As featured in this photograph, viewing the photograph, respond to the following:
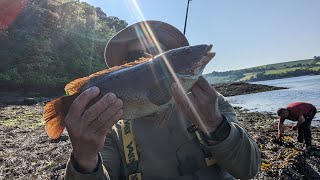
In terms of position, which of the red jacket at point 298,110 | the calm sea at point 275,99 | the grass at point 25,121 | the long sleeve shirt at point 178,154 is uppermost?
the long sleeve shirt at point 178,154

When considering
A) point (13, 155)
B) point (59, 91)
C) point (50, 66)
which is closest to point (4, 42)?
point (50, 66)

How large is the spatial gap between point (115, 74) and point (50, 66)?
44674 millimetres

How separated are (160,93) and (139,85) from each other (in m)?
0.21

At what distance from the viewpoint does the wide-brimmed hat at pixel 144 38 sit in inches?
172

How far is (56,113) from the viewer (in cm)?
308

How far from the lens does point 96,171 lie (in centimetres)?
334

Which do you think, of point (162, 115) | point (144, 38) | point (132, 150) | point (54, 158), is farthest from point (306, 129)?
point (162, 115)

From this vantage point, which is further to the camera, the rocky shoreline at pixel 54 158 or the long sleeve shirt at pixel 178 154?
the rocky shoreline at pixel 54 158

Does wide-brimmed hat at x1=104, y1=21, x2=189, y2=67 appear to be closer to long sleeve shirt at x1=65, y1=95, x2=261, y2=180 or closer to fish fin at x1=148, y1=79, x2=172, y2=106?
Result: long sleeve shirt at x1=65, y1=95, x2=261, y2=180

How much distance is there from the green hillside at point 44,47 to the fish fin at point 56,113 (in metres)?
36.8

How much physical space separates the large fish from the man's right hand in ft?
0.28

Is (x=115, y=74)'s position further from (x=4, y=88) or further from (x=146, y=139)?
(x=4, y=88)

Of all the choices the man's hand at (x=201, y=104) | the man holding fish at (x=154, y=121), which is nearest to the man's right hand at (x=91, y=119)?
the man holding fish at (x=154, y=121)

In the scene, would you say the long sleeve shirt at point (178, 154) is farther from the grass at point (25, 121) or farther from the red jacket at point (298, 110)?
the grass at point (25, 121)
